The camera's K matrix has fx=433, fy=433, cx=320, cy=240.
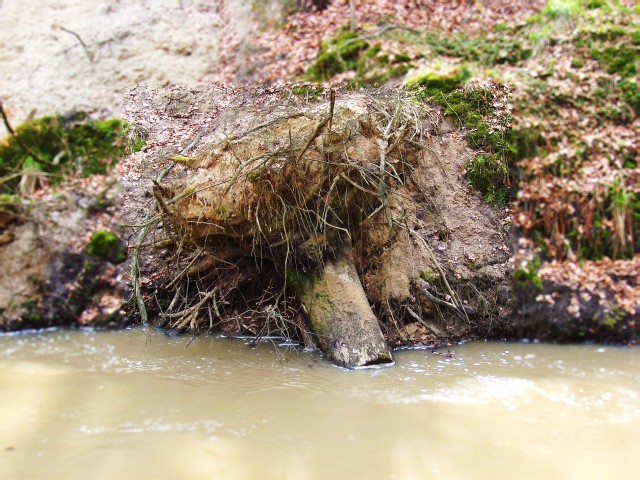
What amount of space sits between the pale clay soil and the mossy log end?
3388mm

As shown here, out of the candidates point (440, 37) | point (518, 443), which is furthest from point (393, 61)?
point (518, 443)

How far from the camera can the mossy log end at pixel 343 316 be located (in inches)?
153

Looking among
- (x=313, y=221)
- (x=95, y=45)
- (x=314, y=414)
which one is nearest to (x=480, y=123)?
(x=313, y=221)

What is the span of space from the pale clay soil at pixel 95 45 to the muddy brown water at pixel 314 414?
4.02 metres

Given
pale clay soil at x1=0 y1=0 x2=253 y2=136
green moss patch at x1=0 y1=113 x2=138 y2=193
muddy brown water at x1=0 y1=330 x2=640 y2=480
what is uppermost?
pale clay soil at x1=0 y1=0 x2=253 y2=136

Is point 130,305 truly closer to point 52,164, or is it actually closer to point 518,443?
point 52,164

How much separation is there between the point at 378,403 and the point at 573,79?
5321 millimetres

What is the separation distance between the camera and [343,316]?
158 inches

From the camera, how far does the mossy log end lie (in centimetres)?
389

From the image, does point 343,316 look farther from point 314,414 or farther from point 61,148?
point 61,148

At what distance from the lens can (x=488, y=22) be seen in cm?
745

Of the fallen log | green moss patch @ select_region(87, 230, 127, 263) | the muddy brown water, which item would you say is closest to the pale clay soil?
the fallen log

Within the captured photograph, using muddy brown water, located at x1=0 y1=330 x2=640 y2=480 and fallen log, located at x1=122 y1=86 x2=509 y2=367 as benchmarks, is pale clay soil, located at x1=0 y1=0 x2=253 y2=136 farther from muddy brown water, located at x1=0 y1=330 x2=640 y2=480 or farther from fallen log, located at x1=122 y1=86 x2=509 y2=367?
muddy brown water, located at x1=0 y1=330 x2=640 y2=480

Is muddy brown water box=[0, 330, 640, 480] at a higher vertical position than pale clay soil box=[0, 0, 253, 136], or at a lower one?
lower
